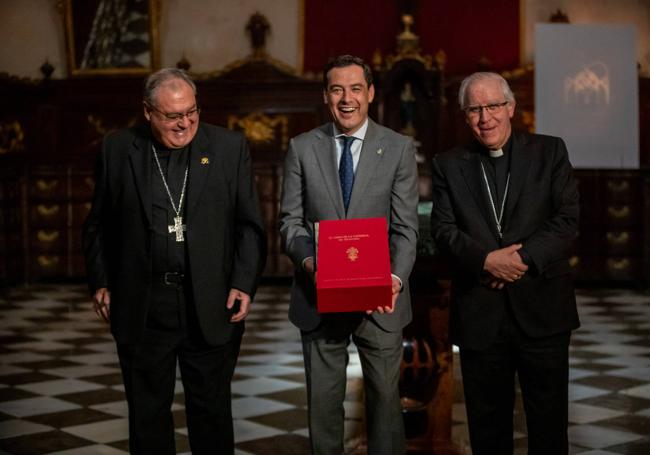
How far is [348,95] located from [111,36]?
854 centimetres

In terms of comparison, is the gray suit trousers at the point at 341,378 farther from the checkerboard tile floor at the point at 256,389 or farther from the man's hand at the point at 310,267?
the checkerboard tile floor at the point at 256,389

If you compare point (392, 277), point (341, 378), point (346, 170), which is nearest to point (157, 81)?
point (346, 170)

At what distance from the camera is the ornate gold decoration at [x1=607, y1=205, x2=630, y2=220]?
10.9 m

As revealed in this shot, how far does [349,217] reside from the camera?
139 inches

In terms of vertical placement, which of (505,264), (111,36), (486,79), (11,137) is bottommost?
(505,264)

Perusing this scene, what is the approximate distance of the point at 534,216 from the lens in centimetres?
351

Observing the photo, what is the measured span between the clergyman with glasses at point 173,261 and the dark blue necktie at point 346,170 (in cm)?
30

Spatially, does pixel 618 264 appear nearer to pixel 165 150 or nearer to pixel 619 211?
pixel 619 211

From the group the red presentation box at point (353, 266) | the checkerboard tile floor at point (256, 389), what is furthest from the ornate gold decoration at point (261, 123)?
the red presentation box at point (353, 266)

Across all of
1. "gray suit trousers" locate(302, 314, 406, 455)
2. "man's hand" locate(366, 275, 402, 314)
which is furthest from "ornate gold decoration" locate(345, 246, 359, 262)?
"gray suit trousers" locate(302, 314, 406, 455)

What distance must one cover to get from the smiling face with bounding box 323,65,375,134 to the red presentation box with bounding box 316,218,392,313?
1.36ft

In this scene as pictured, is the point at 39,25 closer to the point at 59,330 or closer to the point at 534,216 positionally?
the point at 59,330

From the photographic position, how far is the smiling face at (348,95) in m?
3.47

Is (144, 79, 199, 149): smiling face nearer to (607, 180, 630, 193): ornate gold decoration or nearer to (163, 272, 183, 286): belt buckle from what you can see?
(163, 272, 183, 286): belt buckle
